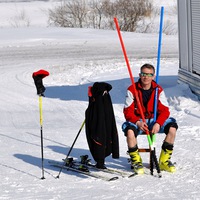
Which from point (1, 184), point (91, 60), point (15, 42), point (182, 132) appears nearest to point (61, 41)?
point (15, 42)

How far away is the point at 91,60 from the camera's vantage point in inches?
842

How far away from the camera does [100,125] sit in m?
7.88

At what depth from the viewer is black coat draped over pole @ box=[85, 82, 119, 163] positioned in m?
7.88

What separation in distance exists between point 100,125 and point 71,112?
4.81m

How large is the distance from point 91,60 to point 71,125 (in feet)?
33.0

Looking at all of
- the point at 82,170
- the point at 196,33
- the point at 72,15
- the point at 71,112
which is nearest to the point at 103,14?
the point at 72,15

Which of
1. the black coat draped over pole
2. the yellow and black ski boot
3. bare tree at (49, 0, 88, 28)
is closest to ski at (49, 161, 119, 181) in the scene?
the black coat draped over pole

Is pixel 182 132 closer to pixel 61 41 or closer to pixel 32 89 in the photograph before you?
pixel 32 89

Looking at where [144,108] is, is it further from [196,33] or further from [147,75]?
[196,33]

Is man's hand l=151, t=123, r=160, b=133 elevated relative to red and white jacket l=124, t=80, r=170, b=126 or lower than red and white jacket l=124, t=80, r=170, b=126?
lower

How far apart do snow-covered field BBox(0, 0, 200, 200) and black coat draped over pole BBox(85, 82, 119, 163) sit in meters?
0.39

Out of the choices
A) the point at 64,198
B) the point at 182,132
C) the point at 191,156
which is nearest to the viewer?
the point at 64,198

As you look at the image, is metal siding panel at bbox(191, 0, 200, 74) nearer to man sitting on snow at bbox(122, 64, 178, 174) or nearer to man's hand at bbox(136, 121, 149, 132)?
man sitting on snow at bbox(122, 64, 178, 174)

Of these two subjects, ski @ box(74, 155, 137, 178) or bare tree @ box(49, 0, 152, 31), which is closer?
ski @ box(74, 155, 137, 178)
